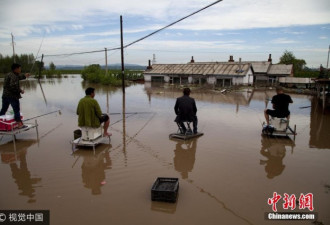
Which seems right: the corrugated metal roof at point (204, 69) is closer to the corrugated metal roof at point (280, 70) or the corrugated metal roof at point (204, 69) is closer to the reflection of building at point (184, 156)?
the corrugated metal roof at point (280, 70)

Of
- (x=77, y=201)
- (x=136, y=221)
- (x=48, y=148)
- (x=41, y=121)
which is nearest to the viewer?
(x=136, y=221)

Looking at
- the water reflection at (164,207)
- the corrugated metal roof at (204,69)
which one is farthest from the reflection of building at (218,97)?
the water reflection at (164,207)

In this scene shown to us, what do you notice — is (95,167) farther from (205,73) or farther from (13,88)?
(205,73)

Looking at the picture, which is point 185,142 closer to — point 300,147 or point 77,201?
point 300,147

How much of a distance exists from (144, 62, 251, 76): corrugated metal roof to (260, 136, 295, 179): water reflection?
28.2m

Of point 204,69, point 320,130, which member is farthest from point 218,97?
point 204,69

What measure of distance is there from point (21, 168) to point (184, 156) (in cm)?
422

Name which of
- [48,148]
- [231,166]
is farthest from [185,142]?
[48,148]

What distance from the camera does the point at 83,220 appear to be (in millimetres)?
4066

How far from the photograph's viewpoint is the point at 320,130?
10.6 m

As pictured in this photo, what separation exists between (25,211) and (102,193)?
1.35 m

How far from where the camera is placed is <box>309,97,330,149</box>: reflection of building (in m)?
8.48

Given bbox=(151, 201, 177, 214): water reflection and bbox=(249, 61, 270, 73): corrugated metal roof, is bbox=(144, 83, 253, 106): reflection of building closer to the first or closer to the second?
bbox=(151, 201, 177, 214): water reflection

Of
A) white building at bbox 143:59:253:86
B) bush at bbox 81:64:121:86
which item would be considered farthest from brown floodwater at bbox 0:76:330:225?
bush at bbox 81:64:121:86
